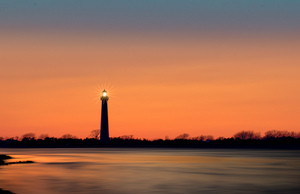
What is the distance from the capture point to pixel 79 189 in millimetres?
31953

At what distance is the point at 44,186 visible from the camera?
33.7 metres

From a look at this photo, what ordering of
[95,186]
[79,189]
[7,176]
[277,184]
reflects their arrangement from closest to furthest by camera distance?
[79,189] → [95,186] → [277,184] → [7,176]

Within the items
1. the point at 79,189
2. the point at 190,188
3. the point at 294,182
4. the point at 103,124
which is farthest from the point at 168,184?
the point at 103,124

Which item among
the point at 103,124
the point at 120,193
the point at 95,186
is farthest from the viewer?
the point at 103,124

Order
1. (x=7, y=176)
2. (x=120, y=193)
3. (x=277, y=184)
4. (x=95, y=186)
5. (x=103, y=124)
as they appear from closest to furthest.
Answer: (x=120, y=193), (x=95, y=186), (x=277, y=184), (x=7, y=176), (x=103, y=124)

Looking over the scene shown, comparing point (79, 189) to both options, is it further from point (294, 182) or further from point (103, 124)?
point (103, 124)

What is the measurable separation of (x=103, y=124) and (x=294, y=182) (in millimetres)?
89555

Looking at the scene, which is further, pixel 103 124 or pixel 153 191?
pixel 103 124

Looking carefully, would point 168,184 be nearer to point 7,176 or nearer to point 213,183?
point 213,183

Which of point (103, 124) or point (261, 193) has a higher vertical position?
point (103, 124)

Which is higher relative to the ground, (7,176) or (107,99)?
(107,99)

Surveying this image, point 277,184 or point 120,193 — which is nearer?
point 120,193

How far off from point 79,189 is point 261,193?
33.2 ft

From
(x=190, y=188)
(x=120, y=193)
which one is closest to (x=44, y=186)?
(x=120, y=193)
